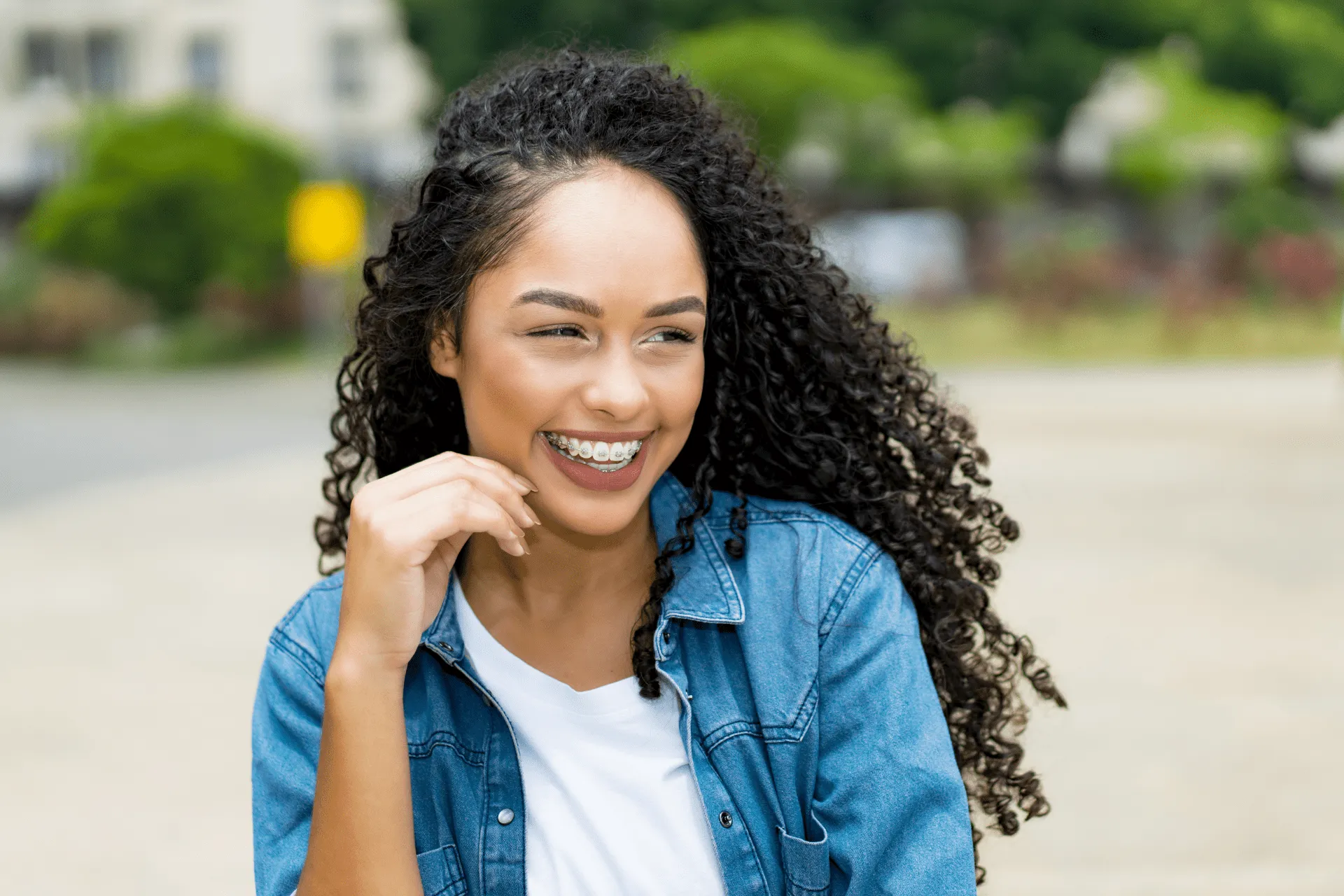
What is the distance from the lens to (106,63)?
103ft

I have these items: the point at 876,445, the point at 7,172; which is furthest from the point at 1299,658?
the point at 7,172

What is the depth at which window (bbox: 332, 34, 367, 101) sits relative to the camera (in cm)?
3092

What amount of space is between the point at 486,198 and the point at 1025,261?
21.0 meters

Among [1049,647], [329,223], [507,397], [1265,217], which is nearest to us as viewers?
[507,397]

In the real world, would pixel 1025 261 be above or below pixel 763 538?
above

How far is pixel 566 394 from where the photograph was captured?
5.73ft

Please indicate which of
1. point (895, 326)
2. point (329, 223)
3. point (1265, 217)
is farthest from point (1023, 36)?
point (895, 326)

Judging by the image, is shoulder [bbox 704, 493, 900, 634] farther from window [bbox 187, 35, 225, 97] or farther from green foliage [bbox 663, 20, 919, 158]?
window [bbox 187, 35, 225, 97]

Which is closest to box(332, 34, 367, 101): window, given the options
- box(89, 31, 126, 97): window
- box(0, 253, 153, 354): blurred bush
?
box(89, 31, 126, 97): window

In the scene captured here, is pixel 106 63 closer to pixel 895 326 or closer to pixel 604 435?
pixel 895 326

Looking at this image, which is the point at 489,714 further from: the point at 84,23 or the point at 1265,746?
the point at 84,23

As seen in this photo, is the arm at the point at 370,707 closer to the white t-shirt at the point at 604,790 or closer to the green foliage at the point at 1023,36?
the white t-shirt at the point at 604,790

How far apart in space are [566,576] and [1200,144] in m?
25.3

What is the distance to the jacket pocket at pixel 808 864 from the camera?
173cm
